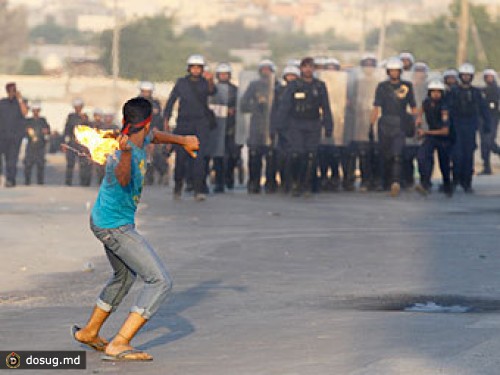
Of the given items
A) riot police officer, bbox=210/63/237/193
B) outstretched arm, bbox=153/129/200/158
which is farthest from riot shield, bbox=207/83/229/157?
outstretched arm, bbox=153/129/200/158

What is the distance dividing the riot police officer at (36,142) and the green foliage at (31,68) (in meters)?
91.0

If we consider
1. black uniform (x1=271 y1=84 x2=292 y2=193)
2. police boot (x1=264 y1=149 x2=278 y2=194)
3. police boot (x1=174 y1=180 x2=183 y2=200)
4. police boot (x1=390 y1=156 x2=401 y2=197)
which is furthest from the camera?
police boot (x1=264 y1=149 x2=278 y2=194)

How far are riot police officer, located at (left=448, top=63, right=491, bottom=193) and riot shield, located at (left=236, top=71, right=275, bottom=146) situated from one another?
264cm

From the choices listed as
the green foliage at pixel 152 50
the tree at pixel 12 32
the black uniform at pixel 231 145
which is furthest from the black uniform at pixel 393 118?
the tree at pixel 12 32

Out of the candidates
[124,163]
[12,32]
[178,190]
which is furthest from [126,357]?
[12,32]

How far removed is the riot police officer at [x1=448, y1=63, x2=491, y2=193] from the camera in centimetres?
2519

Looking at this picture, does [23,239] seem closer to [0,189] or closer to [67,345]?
[67,345]

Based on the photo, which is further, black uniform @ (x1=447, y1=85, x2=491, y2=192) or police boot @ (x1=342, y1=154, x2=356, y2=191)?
police boot @ (x1=342, y1=154, x2=356, y2=191)

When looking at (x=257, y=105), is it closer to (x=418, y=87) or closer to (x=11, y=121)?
(x=418, y=87)

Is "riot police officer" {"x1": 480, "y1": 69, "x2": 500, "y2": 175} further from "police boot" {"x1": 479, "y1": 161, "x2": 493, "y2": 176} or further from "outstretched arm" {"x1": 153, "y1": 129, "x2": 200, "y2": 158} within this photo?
"outstretched arm" {"x1": 153, "y1": 129, "x2": 200, "y2": 158}

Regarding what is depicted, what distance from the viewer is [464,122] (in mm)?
25359

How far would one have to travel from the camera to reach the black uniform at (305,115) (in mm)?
23547

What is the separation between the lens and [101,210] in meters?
10.1

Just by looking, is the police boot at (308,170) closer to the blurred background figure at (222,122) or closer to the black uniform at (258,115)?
the black uniform at (258,115)
